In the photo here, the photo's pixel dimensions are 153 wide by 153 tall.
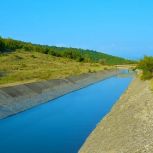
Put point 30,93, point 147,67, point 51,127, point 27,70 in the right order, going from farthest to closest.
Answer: point 27,70 → point 147,67 → point 30,93 → point 51,127

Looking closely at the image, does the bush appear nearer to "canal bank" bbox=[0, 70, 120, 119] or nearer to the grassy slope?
"canal bank" bbox=[0, 70, 120, 119]

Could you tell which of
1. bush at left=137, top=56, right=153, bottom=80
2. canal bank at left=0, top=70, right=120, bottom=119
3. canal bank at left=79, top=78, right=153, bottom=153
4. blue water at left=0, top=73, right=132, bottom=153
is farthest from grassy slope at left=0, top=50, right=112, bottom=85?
canal bank at left=79, top=78, right=153, bottom=153

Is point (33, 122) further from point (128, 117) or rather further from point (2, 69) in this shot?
point (2, 69)

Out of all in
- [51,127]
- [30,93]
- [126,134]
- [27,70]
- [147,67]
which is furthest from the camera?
[27,70]

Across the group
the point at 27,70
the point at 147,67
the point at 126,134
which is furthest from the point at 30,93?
the point at 27,70

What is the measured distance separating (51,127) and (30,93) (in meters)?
15.4

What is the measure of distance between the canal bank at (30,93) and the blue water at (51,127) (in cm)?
92

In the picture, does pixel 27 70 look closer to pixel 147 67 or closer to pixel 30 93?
pixel 147 67

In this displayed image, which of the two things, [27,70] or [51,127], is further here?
[27,70]

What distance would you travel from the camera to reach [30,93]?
141 feet

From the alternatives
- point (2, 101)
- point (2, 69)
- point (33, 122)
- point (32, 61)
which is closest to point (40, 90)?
point (2, 101)

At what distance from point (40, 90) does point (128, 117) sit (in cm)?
2370

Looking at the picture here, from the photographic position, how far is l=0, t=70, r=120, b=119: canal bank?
1382 inches

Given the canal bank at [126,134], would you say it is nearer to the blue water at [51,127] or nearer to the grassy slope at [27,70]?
the blue water at [51,127]
